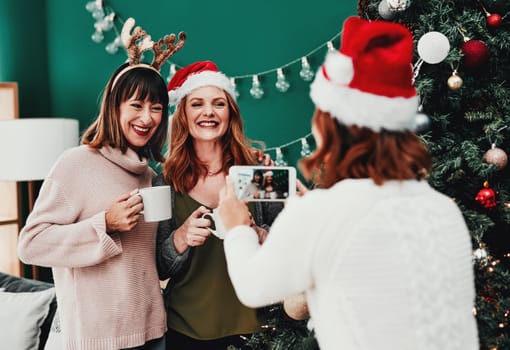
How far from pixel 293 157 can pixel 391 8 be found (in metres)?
1.25

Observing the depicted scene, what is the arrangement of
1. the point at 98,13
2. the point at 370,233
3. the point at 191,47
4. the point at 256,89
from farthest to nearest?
the point at 98,13 < the point at 191,47 < the point at 256,89 < the point at 370,233

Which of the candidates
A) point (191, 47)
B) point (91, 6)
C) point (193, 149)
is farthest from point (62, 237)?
point (91, 6)

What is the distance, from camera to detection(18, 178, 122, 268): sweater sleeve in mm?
1559

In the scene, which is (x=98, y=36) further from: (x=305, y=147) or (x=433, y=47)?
(x=433, y=47)

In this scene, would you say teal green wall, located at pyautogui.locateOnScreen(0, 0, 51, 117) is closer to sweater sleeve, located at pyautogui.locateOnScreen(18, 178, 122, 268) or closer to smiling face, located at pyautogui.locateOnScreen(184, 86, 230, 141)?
smiling face, located at pyautogui.locateOnScreen(184, 86, 230, 141)

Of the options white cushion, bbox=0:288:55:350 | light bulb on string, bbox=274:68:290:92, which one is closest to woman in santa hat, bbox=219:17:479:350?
white cushion, bbox=0:288:55:350

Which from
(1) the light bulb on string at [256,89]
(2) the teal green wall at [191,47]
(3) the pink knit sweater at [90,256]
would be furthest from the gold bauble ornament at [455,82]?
(1) the light bulb on string at [256,89]

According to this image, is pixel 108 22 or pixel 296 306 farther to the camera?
pixel 108 22

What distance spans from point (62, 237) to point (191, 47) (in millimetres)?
1878

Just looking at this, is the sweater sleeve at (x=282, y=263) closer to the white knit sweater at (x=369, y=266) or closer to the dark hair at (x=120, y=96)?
the white knit sweater at (x=369, y=266)

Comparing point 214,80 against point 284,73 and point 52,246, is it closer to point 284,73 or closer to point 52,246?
point 52,246

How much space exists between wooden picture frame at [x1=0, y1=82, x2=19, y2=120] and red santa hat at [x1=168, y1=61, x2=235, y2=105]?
1.78m

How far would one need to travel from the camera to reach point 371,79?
107cm

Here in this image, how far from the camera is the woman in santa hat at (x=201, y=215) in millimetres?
1762
